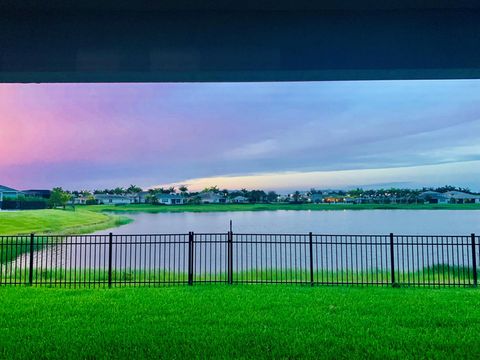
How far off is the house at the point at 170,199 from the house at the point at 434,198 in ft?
175

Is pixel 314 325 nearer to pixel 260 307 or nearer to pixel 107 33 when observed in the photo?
pixel 260 307

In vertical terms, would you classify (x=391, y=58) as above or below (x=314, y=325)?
above

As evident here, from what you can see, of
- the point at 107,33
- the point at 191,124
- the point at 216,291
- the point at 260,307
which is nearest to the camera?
the point at 107,33

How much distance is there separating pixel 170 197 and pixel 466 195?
6327 centimetres

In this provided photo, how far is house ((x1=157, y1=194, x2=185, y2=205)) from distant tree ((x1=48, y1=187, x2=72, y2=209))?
22.0 m

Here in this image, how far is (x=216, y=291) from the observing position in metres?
7.13

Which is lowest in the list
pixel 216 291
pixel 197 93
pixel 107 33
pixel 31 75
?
pixel 216 291

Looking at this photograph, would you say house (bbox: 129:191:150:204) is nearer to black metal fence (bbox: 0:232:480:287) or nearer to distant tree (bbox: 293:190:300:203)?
distant tree (bbox: 293:190:300:203)

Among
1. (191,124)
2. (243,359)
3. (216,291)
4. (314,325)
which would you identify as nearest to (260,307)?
(314,325)

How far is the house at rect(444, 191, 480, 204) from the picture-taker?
2205 inches

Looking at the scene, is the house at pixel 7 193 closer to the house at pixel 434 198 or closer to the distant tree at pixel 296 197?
the distant tree at pixel 296 197

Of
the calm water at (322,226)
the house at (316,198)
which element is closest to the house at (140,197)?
the calm water at (322,226)

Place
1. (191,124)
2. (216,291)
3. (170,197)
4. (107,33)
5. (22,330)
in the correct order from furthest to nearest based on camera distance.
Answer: (170,197) → (191,124) → (216,291) → (22,330) → (107,33)

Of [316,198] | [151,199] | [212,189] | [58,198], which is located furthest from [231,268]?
[151,199]
